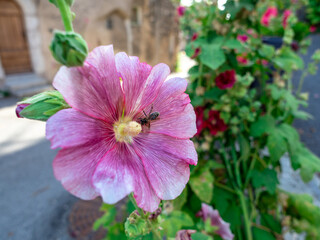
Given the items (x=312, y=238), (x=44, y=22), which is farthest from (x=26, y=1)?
(x=312, y=238)

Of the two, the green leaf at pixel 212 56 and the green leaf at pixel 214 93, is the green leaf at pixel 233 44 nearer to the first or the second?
the green leaf at pixel 212 56

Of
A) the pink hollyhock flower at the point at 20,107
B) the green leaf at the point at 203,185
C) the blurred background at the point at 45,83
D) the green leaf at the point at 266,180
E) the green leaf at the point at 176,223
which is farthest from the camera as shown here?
the blurred background at the point at 45,83

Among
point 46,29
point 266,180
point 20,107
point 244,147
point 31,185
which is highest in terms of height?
point 46,29

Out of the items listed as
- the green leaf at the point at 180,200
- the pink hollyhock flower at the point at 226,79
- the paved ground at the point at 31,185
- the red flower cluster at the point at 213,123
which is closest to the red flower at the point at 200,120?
the red flower cluster at the point at 213,123

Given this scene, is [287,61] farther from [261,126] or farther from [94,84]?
[94,84]

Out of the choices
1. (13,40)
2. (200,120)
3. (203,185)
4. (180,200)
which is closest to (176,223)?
(180,200)

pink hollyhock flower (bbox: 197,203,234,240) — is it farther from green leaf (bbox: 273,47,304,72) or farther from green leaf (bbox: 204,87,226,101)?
green leaf (bbox: 273,47,304,72)
